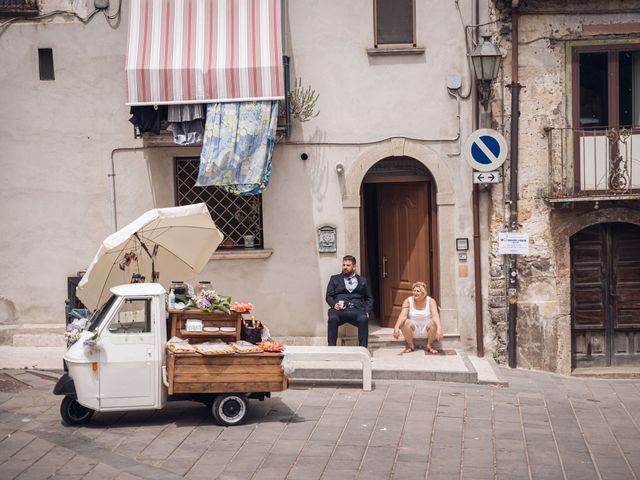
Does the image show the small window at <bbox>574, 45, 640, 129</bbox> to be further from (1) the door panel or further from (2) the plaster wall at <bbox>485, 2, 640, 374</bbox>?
(1) the door panel

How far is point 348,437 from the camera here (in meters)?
11.0

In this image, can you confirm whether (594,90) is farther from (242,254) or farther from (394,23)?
(242,254)

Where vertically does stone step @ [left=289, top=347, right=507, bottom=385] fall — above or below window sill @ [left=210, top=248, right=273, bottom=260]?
below

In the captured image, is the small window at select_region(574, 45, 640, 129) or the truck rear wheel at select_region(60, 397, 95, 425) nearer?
the truck rear wheel at select_region(60, 397, 95, 425)

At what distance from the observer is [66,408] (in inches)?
452

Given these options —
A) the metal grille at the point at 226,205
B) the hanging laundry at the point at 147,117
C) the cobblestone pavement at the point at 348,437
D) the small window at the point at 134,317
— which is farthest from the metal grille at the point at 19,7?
the small window at the point at 134,317

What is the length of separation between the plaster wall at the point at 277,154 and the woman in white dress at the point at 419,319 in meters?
0.57

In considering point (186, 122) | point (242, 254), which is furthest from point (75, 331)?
point (186, 122)

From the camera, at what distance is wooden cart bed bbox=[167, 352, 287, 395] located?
36.7 feet

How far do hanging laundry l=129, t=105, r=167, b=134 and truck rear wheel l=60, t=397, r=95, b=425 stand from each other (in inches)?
206

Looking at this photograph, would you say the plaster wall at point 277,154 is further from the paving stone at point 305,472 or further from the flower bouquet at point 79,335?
the paving stone at point 305,472

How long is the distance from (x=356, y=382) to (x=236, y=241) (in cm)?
365

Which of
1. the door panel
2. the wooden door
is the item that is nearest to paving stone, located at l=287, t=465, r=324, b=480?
the door panel

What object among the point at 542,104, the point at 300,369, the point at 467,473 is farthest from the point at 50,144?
the point at 467,473
